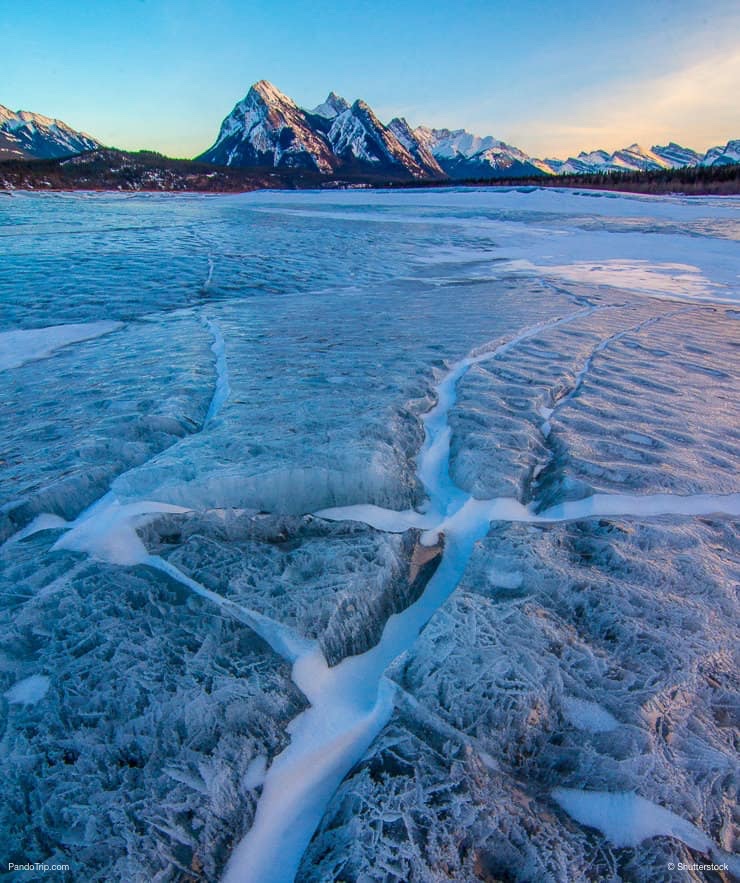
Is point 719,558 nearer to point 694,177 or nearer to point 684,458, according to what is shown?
point 684,458

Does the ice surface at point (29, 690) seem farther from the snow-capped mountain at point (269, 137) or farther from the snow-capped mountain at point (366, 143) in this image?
the snow-capped mountain at point (366, 143)

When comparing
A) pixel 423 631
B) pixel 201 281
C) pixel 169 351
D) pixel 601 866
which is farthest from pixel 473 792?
pixel 201 281

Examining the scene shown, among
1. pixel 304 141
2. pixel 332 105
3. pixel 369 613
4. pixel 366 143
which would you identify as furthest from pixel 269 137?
pixel 369 613

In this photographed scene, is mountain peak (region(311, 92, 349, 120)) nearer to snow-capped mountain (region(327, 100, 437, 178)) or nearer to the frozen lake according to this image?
snow-capped mountain (region(327, 100, 437, 178))

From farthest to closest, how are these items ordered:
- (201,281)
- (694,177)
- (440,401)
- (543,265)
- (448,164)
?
(448,164) < (694,177) < (543,265) < (201,281) < (440,401)

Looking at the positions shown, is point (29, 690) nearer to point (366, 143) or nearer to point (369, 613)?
point (369, 613)
